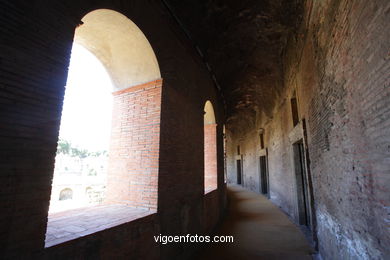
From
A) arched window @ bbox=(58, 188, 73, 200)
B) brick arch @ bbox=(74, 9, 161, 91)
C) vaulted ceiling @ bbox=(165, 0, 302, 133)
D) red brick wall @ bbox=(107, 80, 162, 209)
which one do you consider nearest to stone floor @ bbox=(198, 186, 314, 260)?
red brick wall @ bbox=(107, 80, 162, 209)

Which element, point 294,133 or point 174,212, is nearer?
point 174,212

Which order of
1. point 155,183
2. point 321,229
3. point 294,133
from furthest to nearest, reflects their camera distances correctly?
point 294,133, point 321,229, point 155,183

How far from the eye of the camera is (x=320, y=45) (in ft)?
11.7

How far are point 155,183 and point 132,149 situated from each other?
0.80 meters

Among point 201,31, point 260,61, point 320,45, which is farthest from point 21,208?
point 260,61

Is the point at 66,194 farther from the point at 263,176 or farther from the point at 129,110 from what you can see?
the point at 263,176

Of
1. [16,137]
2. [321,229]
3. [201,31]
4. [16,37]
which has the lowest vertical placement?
[321,229]

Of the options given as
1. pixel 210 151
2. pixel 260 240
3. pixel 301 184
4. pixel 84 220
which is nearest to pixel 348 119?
pixel 84 220

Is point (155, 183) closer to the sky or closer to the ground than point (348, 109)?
closer to the ground

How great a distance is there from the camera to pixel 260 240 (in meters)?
5.33

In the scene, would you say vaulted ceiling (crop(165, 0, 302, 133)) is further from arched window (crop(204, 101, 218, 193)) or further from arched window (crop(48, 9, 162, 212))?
arched window (crop(204, 101, 218, 193))

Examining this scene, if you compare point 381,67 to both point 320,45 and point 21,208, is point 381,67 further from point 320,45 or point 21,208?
point 21,208

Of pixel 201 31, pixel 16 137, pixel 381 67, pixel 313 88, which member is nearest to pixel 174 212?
pixel 16 137

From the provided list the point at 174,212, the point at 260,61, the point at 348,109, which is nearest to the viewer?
the point at 348,109
